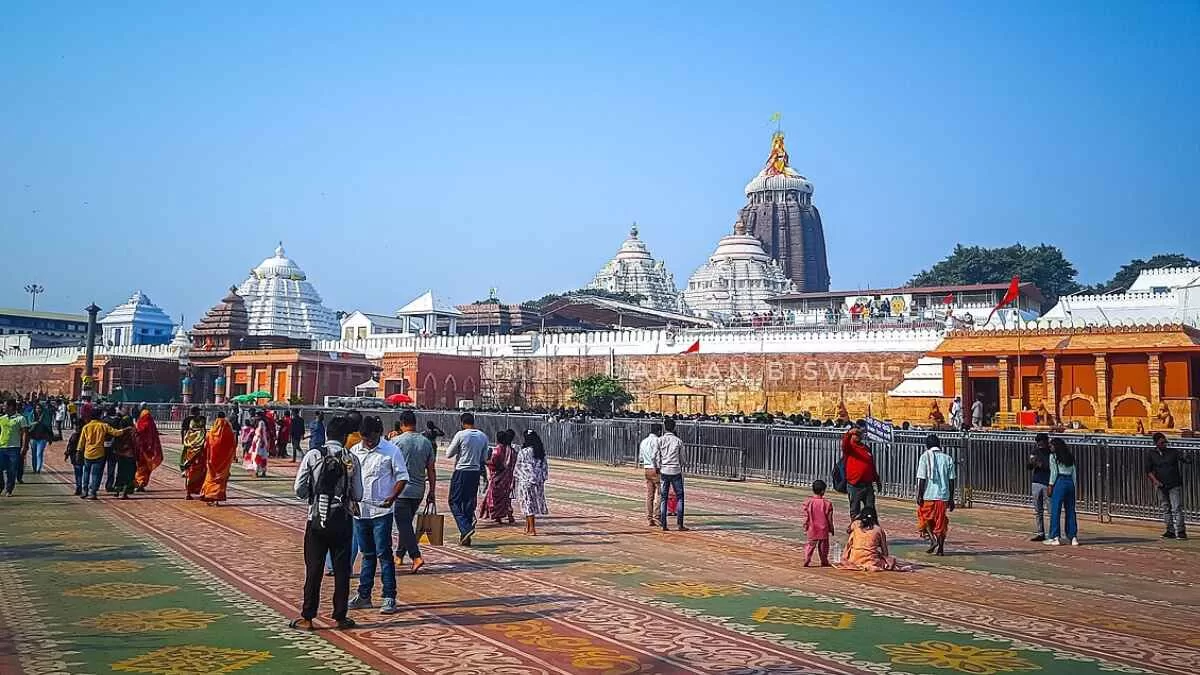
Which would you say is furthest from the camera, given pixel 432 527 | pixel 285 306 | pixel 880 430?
pixel 285 306

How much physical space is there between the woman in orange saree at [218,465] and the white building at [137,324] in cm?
7225

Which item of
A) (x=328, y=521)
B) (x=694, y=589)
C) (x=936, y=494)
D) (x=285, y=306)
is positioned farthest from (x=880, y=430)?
(x=285, y=306)

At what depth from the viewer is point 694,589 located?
7555 mm

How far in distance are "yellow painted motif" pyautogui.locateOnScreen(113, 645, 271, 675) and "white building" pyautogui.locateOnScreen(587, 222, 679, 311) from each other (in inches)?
2923

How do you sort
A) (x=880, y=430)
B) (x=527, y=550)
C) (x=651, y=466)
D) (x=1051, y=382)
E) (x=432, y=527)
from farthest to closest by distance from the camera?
(x=1051, y=382) → (x=880, y=430) → (x=651, y=466) → (x=527, y=550) → (x=432, y=527)

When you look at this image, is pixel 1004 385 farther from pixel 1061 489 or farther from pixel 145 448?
pixel 145 448

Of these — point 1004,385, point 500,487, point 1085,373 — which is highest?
point 1085,373

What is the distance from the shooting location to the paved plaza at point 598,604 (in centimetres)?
535

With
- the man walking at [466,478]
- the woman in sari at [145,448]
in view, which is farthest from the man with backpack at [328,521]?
the woman in sari at [145,448]

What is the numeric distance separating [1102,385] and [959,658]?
23.9 meters

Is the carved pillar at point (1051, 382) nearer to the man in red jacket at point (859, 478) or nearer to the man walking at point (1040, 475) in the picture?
the man walking at point (1040, 475)

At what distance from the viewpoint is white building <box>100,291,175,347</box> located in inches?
3105

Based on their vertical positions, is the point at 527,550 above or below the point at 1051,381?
below

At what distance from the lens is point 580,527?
11609 mm
